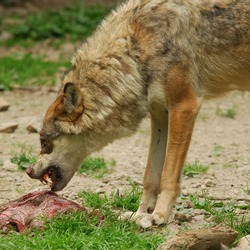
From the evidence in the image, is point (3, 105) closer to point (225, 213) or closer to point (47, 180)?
point (47, 180)

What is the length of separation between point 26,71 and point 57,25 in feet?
10.2

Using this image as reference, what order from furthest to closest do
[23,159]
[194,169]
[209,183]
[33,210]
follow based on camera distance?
1. [23,159]
2. [194,169]
3. [209,183]
4. [33,210]

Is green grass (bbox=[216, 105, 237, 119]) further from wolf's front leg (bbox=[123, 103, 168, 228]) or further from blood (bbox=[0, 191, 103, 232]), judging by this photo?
blood (bbox=[0, 191, 103, 232])

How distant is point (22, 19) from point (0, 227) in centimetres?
1165

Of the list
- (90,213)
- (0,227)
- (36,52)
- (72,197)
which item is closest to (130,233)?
(90,213)

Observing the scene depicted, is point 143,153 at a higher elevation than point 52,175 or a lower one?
lower

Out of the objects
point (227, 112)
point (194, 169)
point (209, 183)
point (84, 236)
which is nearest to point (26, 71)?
point (227, 112)

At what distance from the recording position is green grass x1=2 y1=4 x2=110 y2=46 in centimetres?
1623

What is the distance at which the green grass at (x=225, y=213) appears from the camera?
637cm

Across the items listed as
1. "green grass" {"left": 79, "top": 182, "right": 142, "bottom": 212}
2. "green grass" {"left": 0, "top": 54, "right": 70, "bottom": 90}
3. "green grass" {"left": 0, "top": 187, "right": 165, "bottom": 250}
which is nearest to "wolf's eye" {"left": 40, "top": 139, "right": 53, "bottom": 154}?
"green grass" {"left": 79, "top": 182, "right": 142, "bottom": 212}

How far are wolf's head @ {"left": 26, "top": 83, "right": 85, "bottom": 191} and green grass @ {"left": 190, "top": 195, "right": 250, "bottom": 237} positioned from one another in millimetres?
1160

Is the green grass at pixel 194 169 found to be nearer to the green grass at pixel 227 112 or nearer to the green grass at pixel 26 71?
the green grass at pixel 227 112

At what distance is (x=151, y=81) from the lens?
22.0 feet

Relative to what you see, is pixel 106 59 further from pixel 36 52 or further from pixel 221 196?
pixel 36 52
